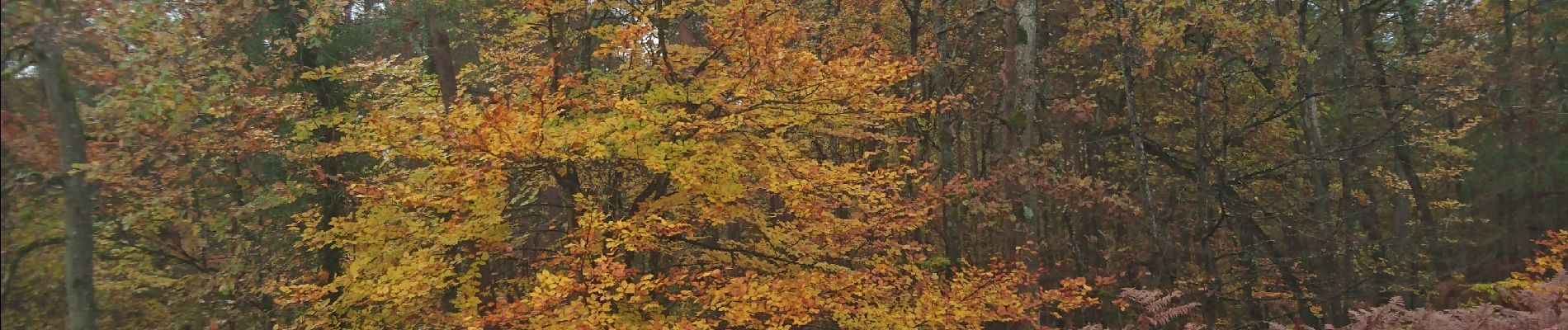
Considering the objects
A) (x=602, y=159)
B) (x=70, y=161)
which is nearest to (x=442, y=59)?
(x=602, y=159)

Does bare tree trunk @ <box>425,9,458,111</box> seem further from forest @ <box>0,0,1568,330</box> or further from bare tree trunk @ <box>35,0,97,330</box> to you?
bare tree trunk @ <box>35,0,97,330</box>

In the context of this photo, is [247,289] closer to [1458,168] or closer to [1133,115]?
[1133,115]

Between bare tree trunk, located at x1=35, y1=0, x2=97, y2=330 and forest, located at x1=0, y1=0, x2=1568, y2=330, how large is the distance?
0.09 ft

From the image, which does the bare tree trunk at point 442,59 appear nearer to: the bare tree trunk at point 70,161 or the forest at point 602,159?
the forest at point 602,159

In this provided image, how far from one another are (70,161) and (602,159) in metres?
4.77

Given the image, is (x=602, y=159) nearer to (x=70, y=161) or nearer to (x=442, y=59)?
(x=442, y=59)

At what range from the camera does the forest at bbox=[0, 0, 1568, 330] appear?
8078 millimetres

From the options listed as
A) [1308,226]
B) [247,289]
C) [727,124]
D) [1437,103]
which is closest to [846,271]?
[727,124]

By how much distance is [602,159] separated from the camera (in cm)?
1009

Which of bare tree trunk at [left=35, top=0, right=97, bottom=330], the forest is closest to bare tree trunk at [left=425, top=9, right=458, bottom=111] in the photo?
the forest

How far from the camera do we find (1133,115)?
1244 cm

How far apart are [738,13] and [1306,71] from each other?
10220 mm

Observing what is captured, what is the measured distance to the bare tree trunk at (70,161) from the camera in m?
6.03

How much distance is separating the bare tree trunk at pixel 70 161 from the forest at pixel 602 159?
0.09 feet
